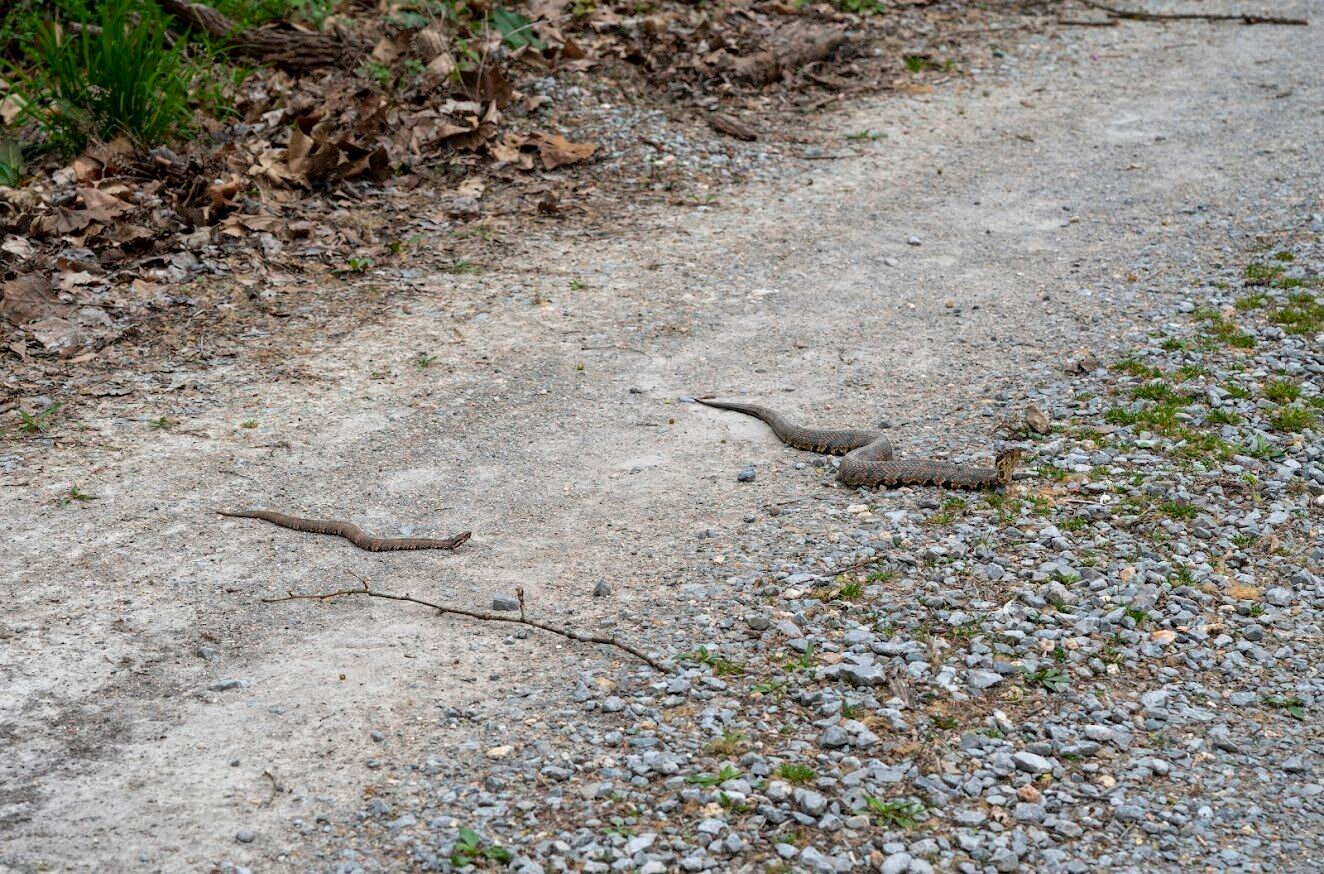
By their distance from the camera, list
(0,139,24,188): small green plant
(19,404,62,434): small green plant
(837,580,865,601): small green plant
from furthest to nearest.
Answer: (0,139,24,188): small green plant < (19,404,62,434): small green plant < (837,580,865,601): small green plant

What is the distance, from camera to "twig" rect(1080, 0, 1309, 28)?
49.1 ft

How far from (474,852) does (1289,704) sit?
3.09 metres

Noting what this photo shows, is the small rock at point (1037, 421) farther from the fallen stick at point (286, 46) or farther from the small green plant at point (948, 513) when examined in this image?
the fallen stick at point (286, 46)

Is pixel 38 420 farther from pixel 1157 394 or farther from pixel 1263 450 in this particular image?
pixel 1263 450

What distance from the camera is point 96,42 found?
9.47m

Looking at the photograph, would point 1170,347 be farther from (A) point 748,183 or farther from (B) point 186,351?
(B) point 186,351

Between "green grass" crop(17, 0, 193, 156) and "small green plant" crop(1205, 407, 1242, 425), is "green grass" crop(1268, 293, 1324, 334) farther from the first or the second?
"green grass" crop(17, 0, 193, 156)

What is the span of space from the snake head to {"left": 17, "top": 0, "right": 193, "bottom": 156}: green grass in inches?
272

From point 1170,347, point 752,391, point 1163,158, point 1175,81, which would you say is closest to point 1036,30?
point 1175,81

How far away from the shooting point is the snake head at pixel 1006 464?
622 centimetres

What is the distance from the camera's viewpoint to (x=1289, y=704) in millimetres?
4730

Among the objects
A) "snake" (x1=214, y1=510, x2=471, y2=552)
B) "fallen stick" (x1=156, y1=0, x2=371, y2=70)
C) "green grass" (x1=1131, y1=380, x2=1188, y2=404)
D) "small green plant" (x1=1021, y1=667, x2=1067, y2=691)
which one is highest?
"fallen stick" (x1=156, y1=0, x2=371, y2=70)

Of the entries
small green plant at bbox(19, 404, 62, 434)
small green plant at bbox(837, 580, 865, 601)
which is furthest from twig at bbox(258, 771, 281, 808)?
small green plant at bbox(19, 404, 62, 434)

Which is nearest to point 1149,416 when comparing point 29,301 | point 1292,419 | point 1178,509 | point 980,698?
point 1292,419
